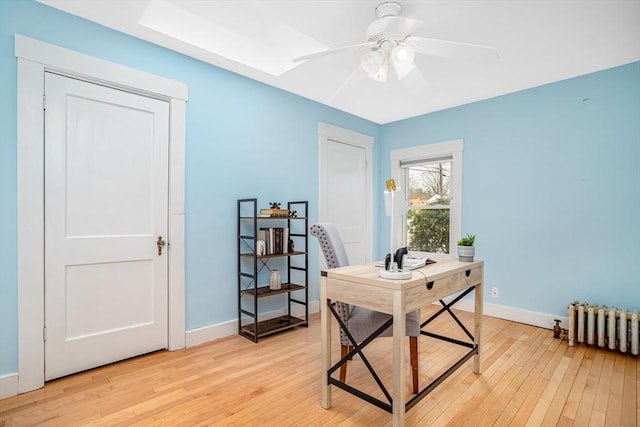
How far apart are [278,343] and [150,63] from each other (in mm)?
2641

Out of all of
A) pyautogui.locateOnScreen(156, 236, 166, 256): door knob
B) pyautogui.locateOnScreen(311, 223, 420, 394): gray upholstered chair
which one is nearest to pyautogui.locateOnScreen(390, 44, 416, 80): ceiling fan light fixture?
pyautogui.locateOnScreen(311, 223, 420, 394): gray upholstered chair

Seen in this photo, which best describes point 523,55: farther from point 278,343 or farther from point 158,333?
point 158,333

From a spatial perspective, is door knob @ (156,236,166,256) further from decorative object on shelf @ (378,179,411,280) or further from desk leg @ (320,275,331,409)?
decorative object on shelf @ (378,179,411,280)

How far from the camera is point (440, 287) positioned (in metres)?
1.89

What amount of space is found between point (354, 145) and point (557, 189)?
239 centimetres

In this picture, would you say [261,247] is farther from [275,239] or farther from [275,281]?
[275,281]

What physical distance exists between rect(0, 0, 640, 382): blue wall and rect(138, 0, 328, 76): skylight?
0.20 metres

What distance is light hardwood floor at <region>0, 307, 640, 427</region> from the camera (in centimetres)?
181

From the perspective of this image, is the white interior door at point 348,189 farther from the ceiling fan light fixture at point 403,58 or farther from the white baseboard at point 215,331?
the ceiling fan light fixture at point 403,58

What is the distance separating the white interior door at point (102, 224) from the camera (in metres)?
2.19

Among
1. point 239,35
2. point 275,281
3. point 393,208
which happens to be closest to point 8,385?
point 275,281

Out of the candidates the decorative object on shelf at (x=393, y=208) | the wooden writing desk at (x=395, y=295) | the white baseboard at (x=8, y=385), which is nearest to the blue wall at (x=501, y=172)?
the white baseboard at (x=8, y=385)

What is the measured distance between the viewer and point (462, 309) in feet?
13.0

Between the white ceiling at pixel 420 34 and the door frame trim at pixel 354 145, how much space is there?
597 millimetres
